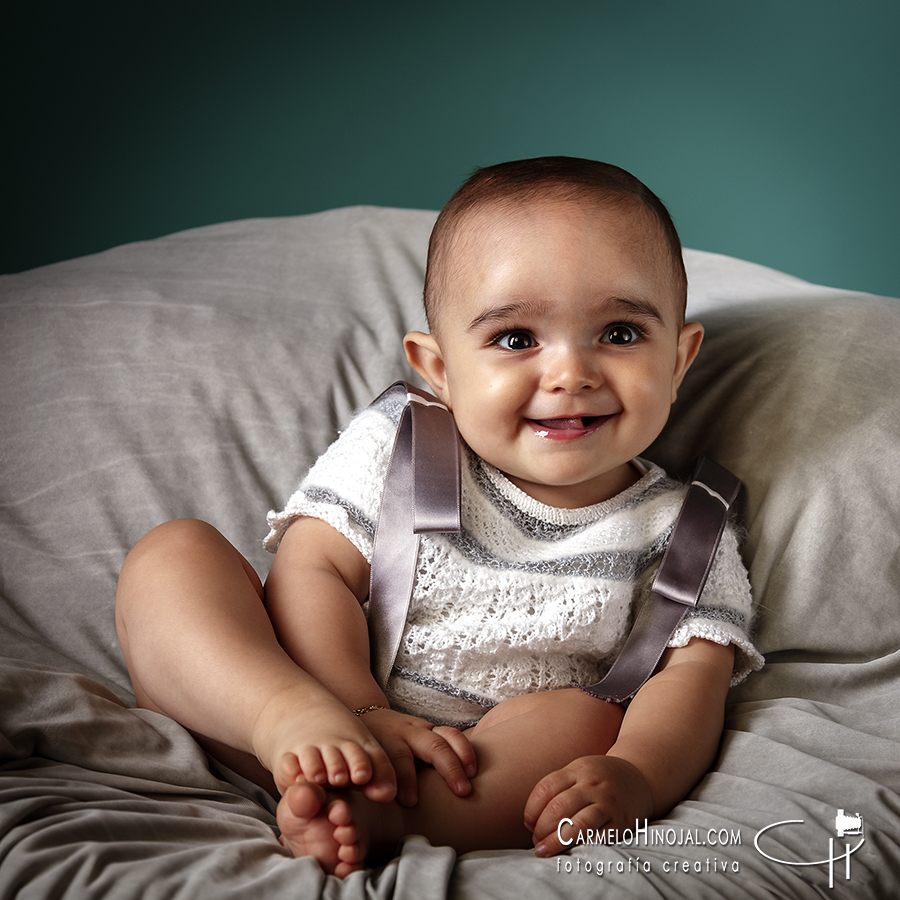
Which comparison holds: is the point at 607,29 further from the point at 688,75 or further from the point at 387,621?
the point at 387,621

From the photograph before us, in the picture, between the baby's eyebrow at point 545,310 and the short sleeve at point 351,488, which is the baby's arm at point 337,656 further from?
the baby's eyebrow at point 545,310

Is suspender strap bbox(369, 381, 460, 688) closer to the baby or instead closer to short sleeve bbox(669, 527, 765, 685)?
the baby

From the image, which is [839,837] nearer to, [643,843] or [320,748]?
[643,843]

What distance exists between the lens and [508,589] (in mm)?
931

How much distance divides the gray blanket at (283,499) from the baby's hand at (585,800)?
0.02 meters

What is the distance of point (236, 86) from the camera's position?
2.18m

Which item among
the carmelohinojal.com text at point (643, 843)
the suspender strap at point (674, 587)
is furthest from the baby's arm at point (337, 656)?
the suspender strap at point (674, 587)

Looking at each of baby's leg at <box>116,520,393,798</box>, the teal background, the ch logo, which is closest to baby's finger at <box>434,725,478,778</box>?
baby's leg at <box>116,520,393,798</box>

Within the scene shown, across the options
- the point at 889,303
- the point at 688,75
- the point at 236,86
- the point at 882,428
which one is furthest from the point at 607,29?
the point at 882,428

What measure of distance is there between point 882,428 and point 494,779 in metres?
0.55

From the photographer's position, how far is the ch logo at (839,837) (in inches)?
26.1

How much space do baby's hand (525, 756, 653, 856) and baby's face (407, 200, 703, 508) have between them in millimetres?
291

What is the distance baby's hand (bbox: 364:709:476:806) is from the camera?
0.72 meters

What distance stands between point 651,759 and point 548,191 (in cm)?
53
